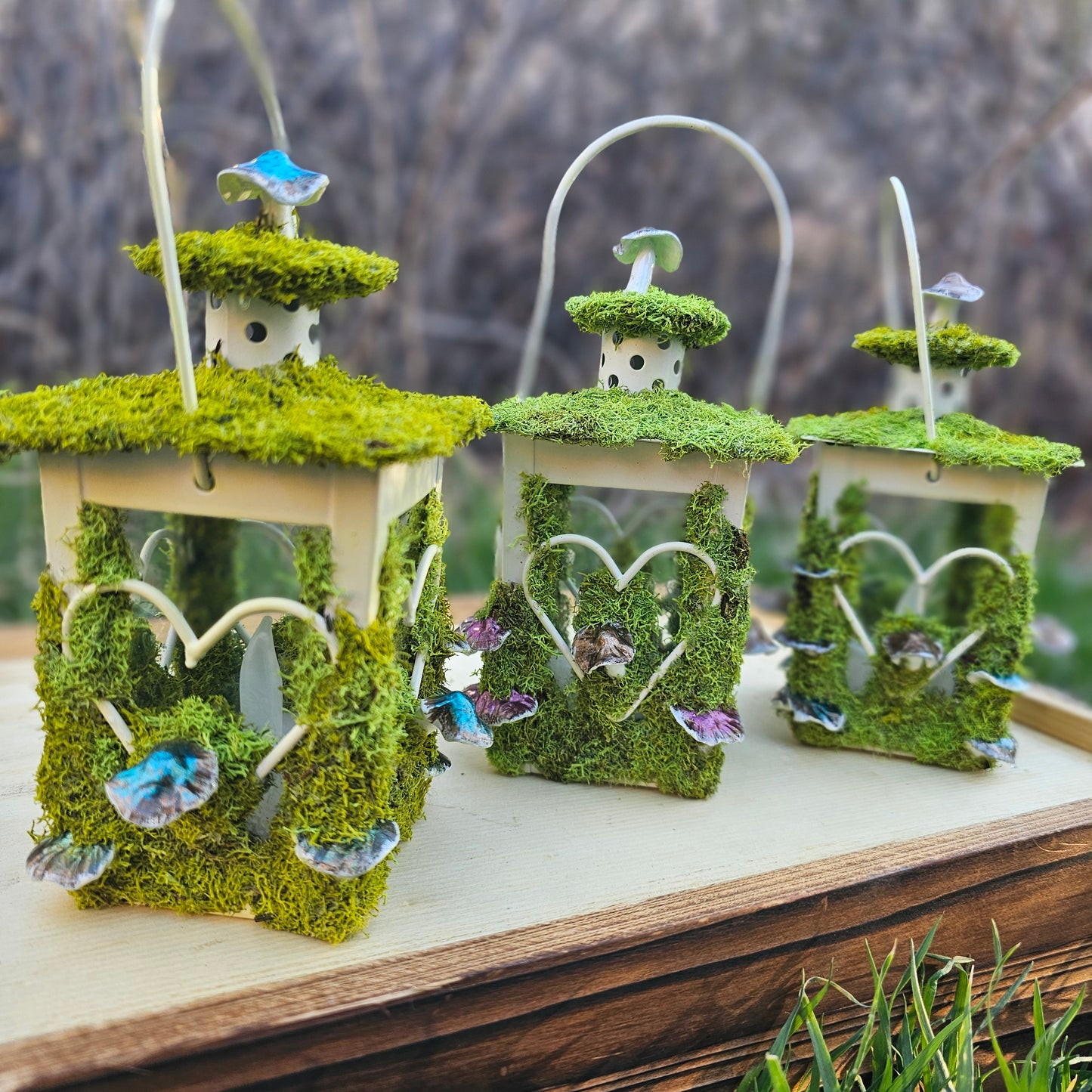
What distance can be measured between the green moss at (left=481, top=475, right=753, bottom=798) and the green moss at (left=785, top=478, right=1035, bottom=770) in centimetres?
19

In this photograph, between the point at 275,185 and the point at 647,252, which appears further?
the point at 647,252

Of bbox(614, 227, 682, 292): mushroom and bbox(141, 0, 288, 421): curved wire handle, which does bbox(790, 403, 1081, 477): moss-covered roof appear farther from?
bbox(141, 0, 288, 421): curved wire handle

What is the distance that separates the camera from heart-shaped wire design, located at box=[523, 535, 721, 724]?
3.48ft

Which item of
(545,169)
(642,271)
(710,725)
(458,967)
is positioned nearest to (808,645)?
(710,725)

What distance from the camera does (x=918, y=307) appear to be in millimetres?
1080

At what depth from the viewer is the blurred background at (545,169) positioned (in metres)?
2.54

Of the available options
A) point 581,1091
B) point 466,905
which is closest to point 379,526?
point 466,905

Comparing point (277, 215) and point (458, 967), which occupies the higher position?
point (277, 215)

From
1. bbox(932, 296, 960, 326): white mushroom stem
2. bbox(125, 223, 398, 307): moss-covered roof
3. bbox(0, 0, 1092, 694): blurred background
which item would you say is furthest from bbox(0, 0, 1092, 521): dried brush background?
bbox(125, 223, 398, 307): moss-covered roof

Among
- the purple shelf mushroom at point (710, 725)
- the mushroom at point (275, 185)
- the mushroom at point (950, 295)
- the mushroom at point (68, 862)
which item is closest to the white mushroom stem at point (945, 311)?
the mushroom at point (950, 295)

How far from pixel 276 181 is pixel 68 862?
2.05ft

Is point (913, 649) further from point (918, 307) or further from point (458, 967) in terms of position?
point (458, 967)

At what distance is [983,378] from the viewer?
301 cm

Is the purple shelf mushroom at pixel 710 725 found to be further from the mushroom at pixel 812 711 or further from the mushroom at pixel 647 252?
the mushroom at pixel 647 252
